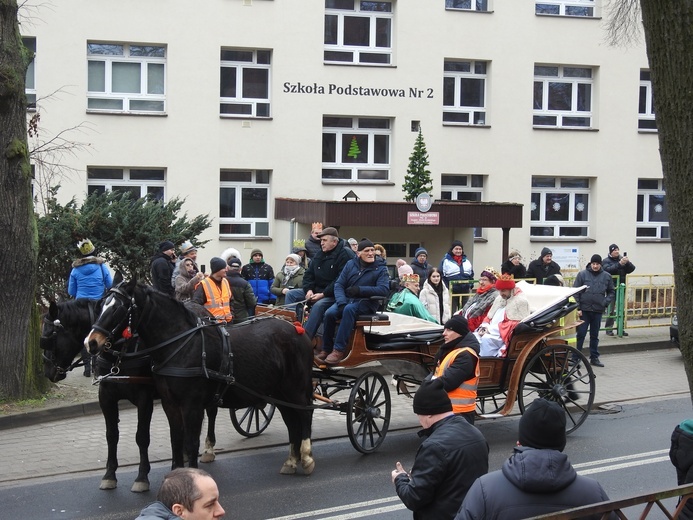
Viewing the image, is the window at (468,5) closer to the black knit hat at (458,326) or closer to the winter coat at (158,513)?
the black knit hat at (458,326)

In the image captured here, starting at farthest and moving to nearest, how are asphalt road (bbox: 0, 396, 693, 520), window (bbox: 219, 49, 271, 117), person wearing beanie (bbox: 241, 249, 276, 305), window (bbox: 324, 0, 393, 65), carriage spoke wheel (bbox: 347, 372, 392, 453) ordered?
1. window (bbox: 324, 0, 393, 65)
2. window (bbox: 219, 49, 271, 117)
3. person wearing beanie (bbox: 241, 249, 276, 305)
4. carriage spoke wheel (bbox: 347, 372, 392, 453)
5. asphalt road (bbox: 0, 396, 693, 520)

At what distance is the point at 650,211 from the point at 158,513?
2675 cm

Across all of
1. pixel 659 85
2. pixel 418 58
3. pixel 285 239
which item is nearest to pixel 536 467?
pixel 659 85

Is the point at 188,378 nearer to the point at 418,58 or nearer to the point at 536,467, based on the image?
the point at 536,467

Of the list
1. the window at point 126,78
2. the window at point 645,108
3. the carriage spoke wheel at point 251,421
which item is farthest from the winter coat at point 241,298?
the window at point 645,108

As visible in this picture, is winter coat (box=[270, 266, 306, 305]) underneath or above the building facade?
underneath

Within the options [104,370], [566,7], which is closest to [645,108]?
[566,7]

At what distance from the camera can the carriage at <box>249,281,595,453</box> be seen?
10.1 meters

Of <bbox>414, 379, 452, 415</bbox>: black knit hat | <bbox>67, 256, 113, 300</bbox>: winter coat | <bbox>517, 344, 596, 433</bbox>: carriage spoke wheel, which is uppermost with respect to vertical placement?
<bbox>67, 256, 113, 300</bbox>: winter coat

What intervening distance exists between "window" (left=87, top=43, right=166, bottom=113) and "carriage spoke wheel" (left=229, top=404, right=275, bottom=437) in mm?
14106

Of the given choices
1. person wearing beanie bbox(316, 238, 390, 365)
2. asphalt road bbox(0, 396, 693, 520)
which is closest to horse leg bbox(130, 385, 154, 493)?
asphalt road bbox(0, 396, 693, 520)

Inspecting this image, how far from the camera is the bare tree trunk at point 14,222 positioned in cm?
1155

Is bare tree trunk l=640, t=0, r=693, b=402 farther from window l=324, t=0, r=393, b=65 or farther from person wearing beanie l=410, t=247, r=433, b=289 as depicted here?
window l=324, t=0, r=393, b=65

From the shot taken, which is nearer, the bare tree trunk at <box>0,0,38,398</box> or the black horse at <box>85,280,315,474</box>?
the black horse at <box>85,280,315,474</box>
